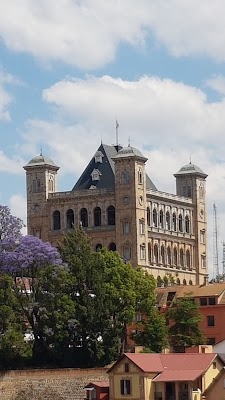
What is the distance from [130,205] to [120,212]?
5.93ft

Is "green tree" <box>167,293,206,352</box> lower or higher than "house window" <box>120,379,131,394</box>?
higher

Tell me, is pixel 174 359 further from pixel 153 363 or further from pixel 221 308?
pixel 221 308

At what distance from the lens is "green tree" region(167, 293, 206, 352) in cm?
12256

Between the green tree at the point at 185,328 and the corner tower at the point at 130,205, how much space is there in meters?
62.1

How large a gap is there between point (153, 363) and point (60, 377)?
11.7m

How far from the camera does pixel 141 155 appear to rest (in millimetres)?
190375

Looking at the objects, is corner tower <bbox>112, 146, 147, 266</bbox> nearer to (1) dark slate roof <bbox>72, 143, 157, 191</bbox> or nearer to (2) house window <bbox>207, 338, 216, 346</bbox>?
(1) dark slate roof <bbox>72, 143, 157, 191</bbox>

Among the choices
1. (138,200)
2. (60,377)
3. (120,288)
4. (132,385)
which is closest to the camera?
(132,385)

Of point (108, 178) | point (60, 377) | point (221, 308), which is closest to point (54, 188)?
point (108, 178)

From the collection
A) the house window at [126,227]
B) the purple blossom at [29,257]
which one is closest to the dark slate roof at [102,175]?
the house window at [126,227]

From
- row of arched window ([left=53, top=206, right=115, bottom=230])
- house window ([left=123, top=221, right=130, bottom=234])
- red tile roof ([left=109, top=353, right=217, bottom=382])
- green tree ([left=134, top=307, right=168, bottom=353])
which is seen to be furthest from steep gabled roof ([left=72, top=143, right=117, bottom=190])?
red tile roof ([left=109, top=353, right=217, bottom=382])

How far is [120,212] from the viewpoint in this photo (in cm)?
18875

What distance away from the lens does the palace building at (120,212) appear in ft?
617

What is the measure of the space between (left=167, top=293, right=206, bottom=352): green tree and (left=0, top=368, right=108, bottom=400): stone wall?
970 cm
